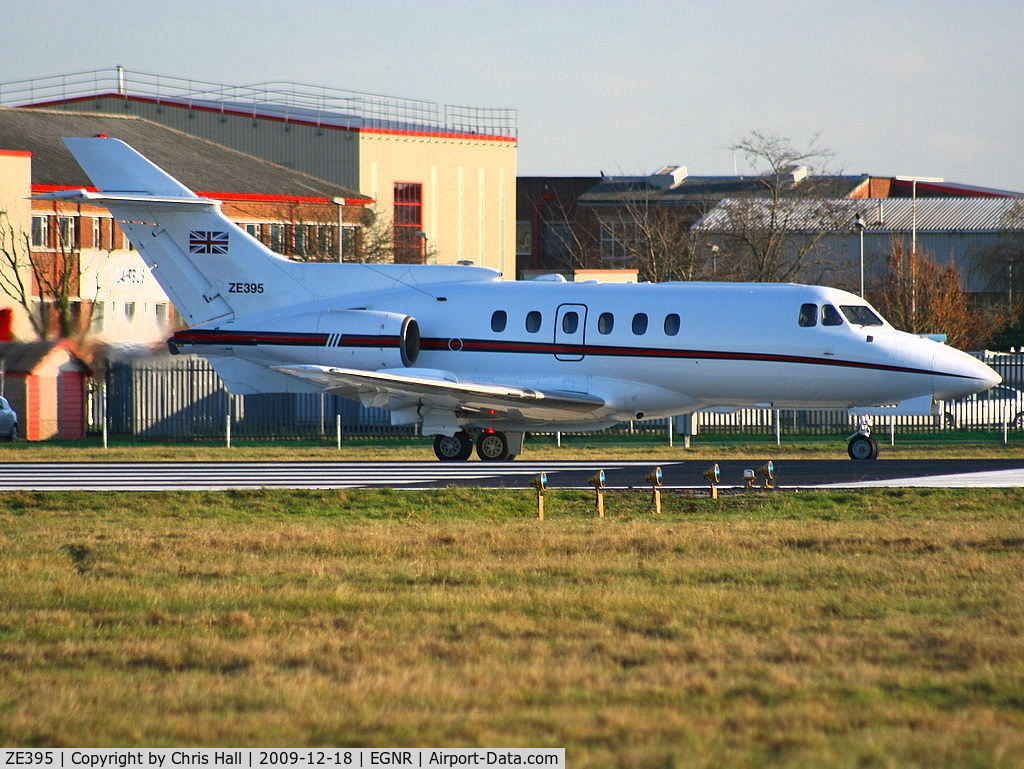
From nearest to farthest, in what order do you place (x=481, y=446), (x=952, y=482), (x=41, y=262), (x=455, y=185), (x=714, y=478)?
(x=714, y=478)
(x=952, y=482)
(x=481, y=446)
(x=41, y=262)
(x=455, y=185)

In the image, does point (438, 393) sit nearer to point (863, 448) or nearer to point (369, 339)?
point (369, 339)

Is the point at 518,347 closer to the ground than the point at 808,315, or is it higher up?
closer to the ground

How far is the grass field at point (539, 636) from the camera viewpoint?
7473mm

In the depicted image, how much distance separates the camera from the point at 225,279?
1074 inches

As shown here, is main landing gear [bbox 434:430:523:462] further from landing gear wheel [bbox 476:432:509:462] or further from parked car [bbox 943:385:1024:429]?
parked car [bbox 943:385:1024:429]

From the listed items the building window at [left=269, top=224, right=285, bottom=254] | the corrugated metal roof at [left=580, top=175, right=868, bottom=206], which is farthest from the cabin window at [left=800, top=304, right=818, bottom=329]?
the corrugated metal roof at [left=580, top=175, right=868, bottom=206]

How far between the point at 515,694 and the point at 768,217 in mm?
53707

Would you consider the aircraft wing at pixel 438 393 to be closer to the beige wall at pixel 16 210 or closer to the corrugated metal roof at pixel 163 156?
the beige wall at pixel 16 210

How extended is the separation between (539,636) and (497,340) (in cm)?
1616

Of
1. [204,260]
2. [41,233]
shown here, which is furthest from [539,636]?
[41,233]

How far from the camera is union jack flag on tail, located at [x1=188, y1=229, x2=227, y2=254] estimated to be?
27.2 metres

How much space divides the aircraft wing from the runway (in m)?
1.12

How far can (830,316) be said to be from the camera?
81.1 feet

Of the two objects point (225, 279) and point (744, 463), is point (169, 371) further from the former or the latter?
point (744, 463)
